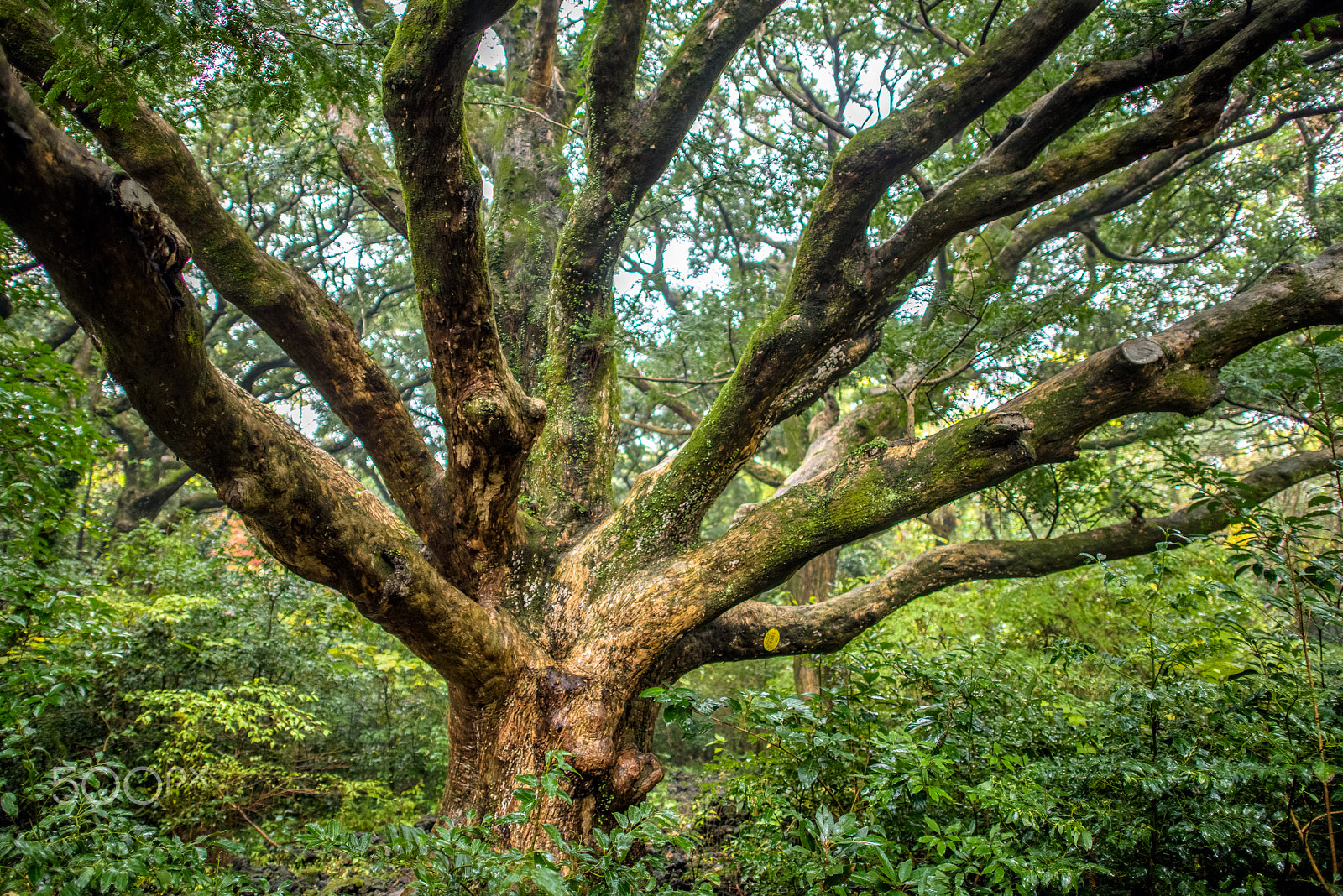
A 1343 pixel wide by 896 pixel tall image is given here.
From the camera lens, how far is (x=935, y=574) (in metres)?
3.71

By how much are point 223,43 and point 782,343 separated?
274 centimetres

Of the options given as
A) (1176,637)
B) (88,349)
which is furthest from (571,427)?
(88,349)

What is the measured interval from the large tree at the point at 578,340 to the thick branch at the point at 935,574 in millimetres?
17

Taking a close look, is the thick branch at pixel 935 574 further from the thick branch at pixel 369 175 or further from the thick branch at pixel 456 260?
Answer: the thick branch at pixel 369 175

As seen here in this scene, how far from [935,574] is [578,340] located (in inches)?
104

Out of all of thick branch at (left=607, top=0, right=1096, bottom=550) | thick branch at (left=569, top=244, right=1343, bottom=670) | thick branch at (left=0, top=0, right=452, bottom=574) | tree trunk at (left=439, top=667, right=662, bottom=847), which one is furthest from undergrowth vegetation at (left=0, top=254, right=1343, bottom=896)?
thick branch at (left=0, top=0, right=452, bottom=574)

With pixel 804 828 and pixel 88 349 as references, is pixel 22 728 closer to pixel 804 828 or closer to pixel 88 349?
pixel 804 828

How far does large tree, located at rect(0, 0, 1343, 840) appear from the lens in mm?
2244

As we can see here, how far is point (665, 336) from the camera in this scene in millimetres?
5855

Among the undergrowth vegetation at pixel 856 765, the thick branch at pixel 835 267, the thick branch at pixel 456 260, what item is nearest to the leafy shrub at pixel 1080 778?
the undergrowth vegetation at pixel 856 765

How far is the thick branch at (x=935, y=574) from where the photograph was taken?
3582mm

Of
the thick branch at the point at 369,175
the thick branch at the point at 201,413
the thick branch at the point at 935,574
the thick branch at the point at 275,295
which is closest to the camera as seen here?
the thick branch at the point at 201,413

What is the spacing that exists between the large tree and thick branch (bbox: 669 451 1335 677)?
2 centimetres

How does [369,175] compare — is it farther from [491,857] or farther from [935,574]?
[935,574]
